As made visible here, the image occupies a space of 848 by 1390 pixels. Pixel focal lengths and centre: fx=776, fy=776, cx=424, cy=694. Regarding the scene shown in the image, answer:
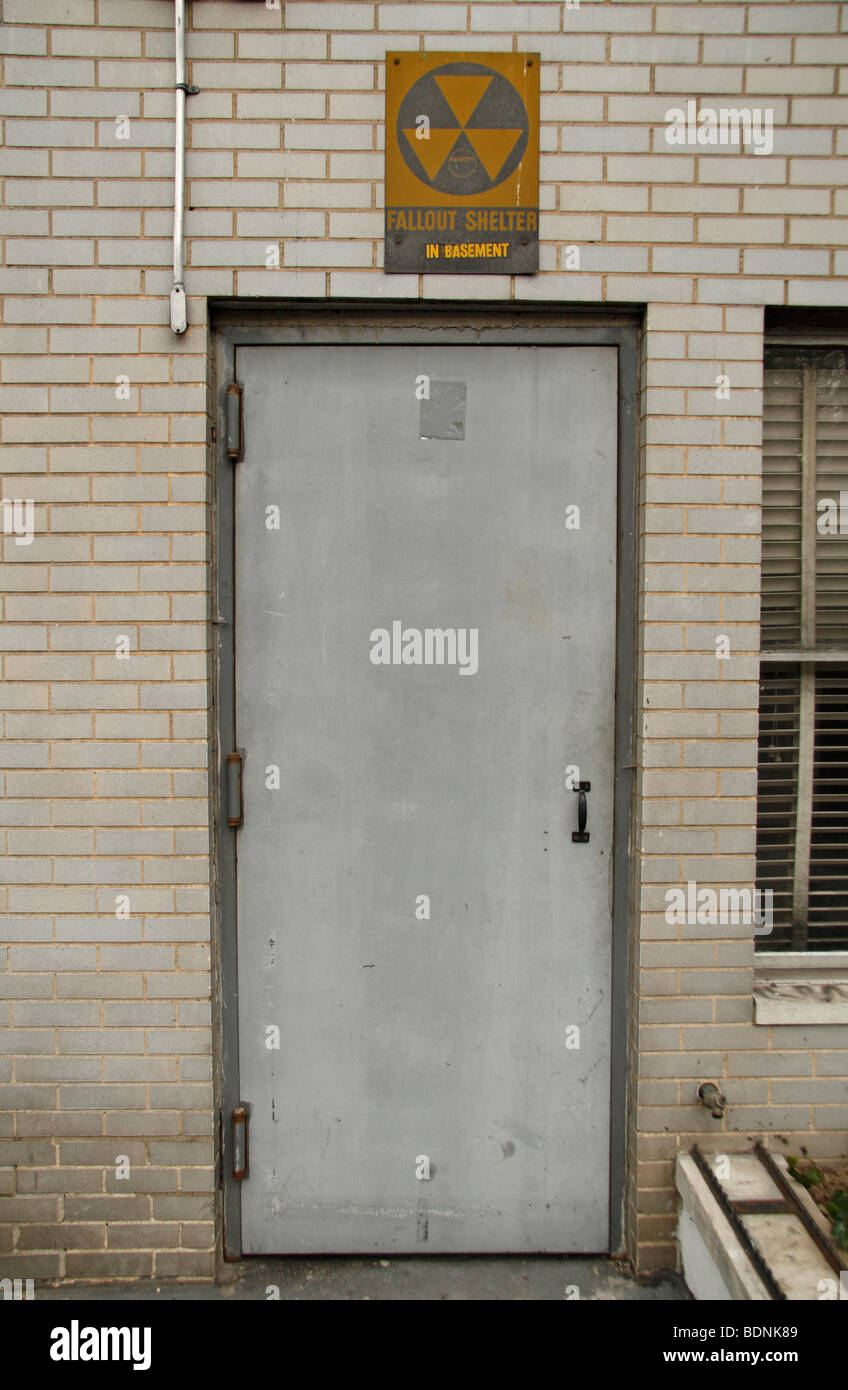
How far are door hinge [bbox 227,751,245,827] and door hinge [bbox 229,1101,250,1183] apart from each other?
0.93m

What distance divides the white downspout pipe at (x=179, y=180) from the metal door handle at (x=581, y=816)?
1.88 meters

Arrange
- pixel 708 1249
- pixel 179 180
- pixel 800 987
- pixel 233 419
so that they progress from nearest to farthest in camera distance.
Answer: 1. pixel 708 1249
2. pixel 179 180
3. pixel 233 419
4. pixel 800 987

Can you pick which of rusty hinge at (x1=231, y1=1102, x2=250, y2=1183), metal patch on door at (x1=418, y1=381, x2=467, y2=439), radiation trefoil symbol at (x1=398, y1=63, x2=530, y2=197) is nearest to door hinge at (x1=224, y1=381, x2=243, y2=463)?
metal patch on door at (x1=418, y1=381, x2=467, y2=439)

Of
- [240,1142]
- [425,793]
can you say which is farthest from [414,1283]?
[425,793]

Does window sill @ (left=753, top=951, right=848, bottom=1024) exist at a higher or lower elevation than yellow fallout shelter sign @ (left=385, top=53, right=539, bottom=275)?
lower

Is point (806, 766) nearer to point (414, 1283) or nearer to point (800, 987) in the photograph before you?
point (800, 987)

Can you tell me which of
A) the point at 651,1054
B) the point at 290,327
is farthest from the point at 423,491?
the point at 651,1054

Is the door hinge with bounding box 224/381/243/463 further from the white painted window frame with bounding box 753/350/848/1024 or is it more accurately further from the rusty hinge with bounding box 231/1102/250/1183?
the rusty hinge with bounding box 231/1102/250/1183

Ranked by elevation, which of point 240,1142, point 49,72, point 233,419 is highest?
point 49,72

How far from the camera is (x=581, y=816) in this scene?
2.49 meters

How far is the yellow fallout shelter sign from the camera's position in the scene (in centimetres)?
235

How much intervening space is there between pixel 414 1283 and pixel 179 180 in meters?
3.47

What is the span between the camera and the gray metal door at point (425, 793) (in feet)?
8.13

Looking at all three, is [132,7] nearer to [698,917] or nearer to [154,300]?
[154,300]
